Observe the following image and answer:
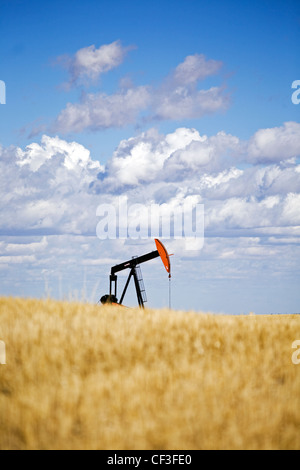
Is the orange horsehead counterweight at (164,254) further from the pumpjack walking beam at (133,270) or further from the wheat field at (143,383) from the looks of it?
the wheat field at (143,383)

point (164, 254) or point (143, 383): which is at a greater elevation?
point (164, 254)

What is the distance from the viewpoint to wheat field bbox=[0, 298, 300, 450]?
548cm

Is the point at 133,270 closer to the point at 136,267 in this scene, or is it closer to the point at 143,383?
the point at 136,267

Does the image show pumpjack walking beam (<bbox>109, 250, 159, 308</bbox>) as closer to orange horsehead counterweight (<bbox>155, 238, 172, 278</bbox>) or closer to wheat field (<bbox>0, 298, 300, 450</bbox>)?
orange horsehead counterweight (<bbox>155, 238, 172, 278</bbox>)

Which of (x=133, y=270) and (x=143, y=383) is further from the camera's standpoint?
(x=133, y=270)

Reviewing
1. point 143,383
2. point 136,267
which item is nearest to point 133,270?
point 136,267

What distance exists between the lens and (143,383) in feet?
22.0

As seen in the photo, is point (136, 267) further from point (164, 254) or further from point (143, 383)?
point (143, 383)

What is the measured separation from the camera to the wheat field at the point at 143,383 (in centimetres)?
548

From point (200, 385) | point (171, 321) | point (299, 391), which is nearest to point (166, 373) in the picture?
point (200, 385)

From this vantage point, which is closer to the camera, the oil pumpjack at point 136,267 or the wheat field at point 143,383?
the wheat field at point 143,383

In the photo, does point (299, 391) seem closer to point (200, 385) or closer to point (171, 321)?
point (200, 385)

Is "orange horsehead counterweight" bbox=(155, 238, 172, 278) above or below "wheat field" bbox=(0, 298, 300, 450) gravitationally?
above

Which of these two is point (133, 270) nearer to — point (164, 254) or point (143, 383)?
A: point (164, 254)
